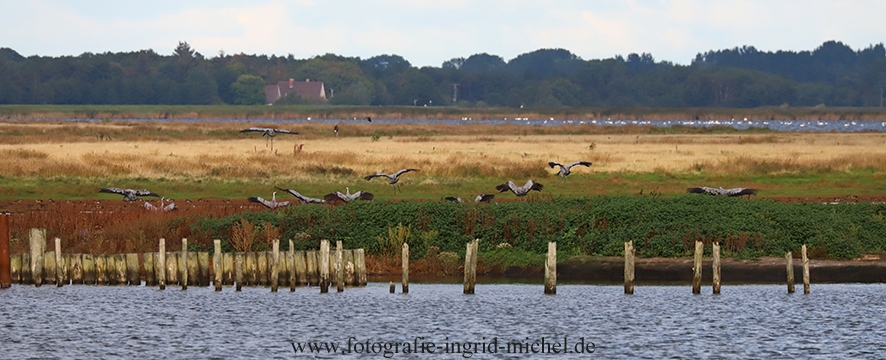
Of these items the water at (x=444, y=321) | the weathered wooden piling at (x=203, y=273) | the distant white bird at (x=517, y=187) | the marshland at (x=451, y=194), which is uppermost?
the distant white bird at (x=517, y=187)

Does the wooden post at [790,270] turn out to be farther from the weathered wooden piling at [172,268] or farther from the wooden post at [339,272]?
the weathered wooden piling at [172,268]

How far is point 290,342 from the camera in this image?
26.5 meters

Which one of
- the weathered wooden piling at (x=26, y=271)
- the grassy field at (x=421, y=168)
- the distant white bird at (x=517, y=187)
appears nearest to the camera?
the weathered wooden piling at (x=26, y=271)

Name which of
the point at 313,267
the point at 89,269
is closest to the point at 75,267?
the point at 89,269

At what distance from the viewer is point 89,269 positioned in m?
32.8

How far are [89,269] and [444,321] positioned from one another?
34.4 ft

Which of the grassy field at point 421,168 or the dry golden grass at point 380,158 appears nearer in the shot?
the grassy field at point 421,168

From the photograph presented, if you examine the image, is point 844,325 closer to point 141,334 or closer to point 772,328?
point 772,328

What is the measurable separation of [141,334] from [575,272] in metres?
13.7

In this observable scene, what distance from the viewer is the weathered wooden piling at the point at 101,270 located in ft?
108

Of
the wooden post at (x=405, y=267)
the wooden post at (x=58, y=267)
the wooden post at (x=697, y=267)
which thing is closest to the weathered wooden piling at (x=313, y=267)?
the wooden post at (x=405, y=267)

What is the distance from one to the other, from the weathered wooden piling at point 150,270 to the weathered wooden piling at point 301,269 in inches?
153

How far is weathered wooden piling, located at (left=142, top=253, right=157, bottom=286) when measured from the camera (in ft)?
107

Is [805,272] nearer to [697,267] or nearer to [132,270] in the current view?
[697,267]
